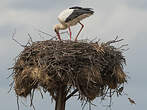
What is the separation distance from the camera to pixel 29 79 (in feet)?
34.8

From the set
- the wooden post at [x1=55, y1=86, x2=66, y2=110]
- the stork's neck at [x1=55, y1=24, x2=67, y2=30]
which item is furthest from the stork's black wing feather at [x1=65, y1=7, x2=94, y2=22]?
the wooden post at [x1=55, y1=86, x2=66, y2=110]

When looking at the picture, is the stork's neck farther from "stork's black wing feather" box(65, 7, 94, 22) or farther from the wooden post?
the wooden post

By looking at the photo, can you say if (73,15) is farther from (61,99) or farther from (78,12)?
(61,99)

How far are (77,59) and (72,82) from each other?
56cm

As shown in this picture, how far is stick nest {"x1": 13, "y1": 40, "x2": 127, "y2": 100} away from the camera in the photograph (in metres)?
10.1

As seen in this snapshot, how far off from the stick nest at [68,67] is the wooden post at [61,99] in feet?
0.46

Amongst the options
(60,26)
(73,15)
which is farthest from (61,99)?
(73,15)

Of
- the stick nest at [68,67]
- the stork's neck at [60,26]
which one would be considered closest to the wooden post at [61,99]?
the stick nest at [68,67]

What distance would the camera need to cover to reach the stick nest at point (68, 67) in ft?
33.0

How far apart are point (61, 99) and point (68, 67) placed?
4.75 feet

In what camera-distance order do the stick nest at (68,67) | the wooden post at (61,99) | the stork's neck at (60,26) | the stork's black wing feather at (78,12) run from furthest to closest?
the stork's neck at (60,26) < the stork's black wing feather at (78,12) < the wooden post at (61,99) < the stick nest at (68,67)

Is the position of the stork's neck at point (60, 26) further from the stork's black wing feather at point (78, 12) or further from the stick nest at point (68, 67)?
the stick nest at point (68, 67)

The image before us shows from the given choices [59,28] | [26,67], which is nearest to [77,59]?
[26,67]

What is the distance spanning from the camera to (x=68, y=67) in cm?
998
